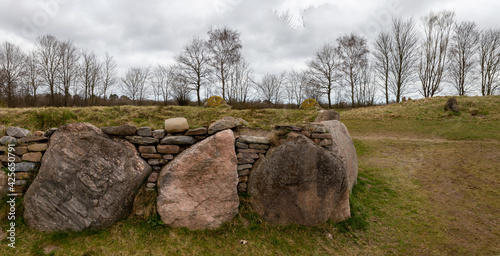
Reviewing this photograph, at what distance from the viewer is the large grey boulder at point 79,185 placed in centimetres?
363

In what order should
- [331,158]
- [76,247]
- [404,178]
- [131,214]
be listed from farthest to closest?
[404,178], [331,158], [131,214], [76,247]

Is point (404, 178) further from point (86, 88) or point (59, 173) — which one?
point (86, 88)

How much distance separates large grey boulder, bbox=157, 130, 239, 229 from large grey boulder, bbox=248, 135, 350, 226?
0.51m

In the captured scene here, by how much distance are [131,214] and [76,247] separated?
829 mm

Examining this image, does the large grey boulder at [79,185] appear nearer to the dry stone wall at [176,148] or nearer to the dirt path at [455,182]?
the dry stone wall at [176,148]

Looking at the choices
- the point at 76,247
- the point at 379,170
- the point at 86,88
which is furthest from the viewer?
the point at 86,88

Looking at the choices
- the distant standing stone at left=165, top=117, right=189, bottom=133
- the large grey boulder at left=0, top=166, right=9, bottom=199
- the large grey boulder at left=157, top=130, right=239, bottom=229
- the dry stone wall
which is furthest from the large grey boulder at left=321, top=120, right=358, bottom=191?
the large grey boulder at left=0, top=166, right=9, bottom=199

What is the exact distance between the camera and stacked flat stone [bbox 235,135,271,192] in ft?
14.1

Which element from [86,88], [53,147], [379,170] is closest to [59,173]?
[53,147]

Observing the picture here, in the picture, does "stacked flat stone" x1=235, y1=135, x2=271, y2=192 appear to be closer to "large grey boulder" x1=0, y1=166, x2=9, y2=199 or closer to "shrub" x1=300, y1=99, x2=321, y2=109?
"large grey boulder" x1=0, y1=166, x2=9, y2=199

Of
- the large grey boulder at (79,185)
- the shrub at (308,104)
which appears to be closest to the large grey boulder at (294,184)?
the large grey boulder at (79,185)

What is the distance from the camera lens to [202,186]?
401 centimetres

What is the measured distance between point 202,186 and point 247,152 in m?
1.06

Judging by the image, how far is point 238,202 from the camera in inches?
164
